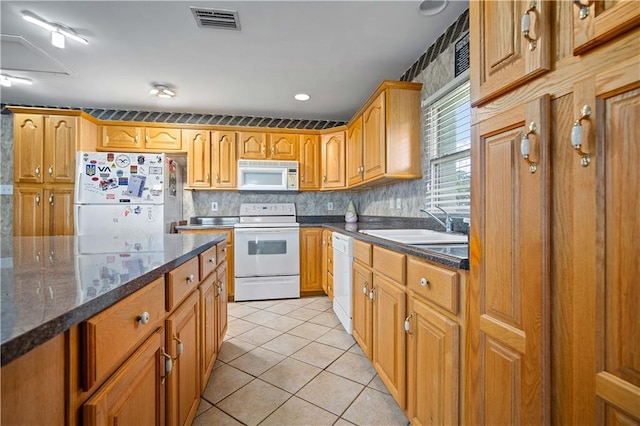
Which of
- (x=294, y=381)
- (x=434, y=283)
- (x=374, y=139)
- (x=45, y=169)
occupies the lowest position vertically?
(x=294, y=381)

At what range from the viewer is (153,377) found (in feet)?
2.84

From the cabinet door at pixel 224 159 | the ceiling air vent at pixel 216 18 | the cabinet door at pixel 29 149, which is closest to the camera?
the ceiling air vent at pixel 216 18

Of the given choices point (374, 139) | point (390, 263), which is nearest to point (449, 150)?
point (374, 139)

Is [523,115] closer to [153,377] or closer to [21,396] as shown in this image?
[21,396]

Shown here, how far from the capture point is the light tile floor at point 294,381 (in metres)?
1.47

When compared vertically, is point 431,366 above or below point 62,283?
below

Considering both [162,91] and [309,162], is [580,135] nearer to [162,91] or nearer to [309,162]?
[309,162]

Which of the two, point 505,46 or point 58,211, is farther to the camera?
point 58,211

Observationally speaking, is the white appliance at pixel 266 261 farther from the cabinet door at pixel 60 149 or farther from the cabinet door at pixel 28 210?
the cabinet door at pixel 28 210

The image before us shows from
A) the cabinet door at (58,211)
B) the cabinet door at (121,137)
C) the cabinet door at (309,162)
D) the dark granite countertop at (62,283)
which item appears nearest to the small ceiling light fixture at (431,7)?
the dark granite countertop at (62,283)

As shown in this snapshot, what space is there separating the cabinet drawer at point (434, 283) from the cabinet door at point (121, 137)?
11.7 ft

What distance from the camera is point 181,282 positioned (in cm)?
112

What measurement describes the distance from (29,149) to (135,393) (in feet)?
12.3

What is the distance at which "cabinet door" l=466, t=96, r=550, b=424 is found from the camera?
0.69m
